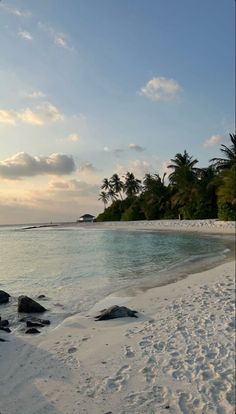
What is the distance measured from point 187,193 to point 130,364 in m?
45.0

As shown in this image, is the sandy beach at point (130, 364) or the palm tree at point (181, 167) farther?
the palm tree at point (181, 167)

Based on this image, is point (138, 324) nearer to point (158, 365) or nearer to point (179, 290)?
point (158, 365)

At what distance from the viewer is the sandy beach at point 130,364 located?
469cm

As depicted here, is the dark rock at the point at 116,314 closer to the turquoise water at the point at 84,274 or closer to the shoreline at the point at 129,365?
the shoreline at the point at 129,365

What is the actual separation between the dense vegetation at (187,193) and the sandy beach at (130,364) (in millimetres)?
32311

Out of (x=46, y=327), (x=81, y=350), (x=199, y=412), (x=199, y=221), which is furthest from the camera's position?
(x=199, y=221)

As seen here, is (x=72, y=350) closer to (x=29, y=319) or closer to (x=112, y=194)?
(x=29, y=319)

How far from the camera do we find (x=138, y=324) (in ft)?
25.9

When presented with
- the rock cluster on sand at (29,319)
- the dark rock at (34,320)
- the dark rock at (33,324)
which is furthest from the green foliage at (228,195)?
the dark rock at (33,324)

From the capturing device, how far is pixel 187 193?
163ft

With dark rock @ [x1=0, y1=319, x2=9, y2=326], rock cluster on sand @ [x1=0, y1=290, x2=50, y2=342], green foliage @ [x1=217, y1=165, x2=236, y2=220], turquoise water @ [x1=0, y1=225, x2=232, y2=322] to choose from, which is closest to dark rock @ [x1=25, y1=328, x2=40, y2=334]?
rock cluster on sand @ [x1=0, y1=290, x2=50, y2=342]

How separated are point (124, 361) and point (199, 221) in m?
40.5

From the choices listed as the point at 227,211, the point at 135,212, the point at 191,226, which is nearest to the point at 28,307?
the point at 227,211

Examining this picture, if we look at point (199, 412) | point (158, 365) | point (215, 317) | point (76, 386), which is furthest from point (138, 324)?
point (199, 412)
